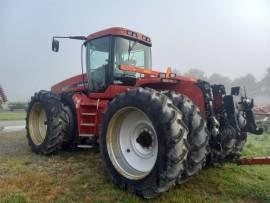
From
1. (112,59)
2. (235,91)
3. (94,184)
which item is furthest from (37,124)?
(235,91)

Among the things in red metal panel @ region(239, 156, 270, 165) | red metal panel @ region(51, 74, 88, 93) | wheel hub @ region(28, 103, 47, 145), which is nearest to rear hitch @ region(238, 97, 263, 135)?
red metal panel @ region(239, 156, 270, 165)

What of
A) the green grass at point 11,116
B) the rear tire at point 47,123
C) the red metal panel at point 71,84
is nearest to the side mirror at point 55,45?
the red metal panel at point 71,84

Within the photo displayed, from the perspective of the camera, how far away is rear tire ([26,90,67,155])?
6.26m

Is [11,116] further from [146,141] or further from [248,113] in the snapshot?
[248,113]

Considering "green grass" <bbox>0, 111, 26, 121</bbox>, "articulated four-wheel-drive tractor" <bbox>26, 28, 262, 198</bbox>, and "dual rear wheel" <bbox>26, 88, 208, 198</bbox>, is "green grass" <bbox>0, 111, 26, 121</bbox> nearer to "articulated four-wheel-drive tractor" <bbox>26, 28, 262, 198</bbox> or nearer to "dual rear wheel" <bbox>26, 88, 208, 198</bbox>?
"articulated four-wheel-drive tractor" <bbox>26, 28, 262, 198</bbox>

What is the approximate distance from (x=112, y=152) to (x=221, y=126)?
6.08 ft

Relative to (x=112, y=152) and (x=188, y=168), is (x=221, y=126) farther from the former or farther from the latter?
(x=112, y=152)

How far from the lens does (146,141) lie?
432 centimetres

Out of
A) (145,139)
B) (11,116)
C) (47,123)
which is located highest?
(145,139)

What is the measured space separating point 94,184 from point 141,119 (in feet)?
4.20

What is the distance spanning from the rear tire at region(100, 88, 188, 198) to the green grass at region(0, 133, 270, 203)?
0.26 metres

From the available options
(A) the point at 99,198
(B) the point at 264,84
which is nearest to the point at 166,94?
(A) the point at 99,198

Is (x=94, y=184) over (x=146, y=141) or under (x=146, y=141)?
under

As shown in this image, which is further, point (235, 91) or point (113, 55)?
point (113, 55)
